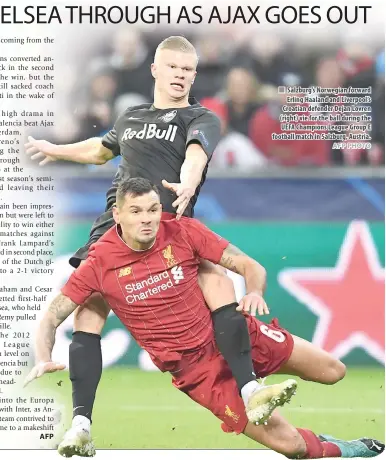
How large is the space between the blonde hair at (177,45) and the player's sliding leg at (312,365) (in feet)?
5.72

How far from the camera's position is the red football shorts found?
5309 mm

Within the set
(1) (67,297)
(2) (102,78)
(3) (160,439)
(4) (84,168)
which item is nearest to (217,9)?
(2) (102,78)

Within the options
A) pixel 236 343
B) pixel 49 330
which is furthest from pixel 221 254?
pixel 49 330

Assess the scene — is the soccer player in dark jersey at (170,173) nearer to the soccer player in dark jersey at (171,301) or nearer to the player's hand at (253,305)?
the player's hand at (253,305)

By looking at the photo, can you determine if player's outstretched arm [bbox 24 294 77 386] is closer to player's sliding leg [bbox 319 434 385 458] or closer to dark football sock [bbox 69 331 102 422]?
dark football sock [bbox 69 331 102 422]

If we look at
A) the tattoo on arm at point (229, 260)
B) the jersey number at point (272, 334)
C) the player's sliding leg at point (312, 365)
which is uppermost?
the tattoo on arm at point (229, 260)

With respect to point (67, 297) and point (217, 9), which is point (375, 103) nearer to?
point (217, 9)

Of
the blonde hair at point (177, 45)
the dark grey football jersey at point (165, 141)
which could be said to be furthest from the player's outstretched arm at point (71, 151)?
the blonde hair at point (177, 45)

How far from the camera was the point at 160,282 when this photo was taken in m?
5.30

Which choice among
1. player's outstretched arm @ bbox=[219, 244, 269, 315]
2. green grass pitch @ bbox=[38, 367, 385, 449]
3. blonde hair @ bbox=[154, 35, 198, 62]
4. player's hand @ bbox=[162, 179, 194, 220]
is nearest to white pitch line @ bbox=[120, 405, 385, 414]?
green grass pitch @ bbox=[38, 367, 385, 449]

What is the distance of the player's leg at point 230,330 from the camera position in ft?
16.9

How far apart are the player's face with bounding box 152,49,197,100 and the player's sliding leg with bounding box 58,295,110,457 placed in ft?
4.03

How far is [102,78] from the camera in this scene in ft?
19.3

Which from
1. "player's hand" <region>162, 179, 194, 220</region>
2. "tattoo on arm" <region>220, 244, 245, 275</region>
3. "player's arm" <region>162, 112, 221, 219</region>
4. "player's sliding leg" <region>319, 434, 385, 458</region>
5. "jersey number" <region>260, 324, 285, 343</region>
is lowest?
"player's sliding leg" <region>319, 434, 385, 458</region>
